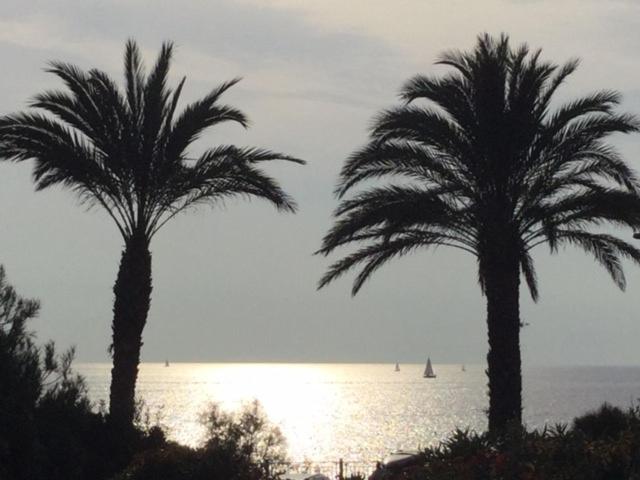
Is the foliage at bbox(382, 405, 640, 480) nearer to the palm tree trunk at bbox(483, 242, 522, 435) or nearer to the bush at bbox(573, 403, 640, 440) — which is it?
the palm tree trunk at bbox(483, 242, 522, 435)

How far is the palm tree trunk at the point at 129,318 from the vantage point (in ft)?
84.2

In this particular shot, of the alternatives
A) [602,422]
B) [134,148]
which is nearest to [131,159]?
[134,148]

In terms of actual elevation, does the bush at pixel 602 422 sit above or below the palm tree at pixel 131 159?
below

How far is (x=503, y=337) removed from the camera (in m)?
25.5

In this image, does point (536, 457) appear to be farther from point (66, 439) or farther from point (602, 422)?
point (602, 422)

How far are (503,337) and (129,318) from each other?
8.66 meters

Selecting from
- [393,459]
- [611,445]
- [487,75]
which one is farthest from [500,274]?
[393,459]

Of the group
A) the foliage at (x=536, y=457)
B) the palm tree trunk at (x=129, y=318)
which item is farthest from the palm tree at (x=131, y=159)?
the foliage at (x=536, y=457)

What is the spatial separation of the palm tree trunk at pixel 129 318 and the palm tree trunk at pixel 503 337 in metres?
8.06

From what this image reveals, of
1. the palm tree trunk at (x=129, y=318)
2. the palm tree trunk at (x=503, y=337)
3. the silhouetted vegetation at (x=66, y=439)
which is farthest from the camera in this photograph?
the palm tree trunk at (x=129, y=318)

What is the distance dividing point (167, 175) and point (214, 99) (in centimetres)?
223

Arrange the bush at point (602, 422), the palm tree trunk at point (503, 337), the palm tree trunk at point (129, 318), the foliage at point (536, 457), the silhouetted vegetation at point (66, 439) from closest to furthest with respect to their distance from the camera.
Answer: the foliage at point (536, 457) < the silhouetted vegetation at point (66, 439) < the palm tree trunk at point (503, 337) < the palm tree trunk at point (129, 318) < the bush at point (602, 422)

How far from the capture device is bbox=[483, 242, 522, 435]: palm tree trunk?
82.9 ft

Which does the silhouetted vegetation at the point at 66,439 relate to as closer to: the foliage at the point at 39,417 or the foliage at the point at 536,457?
the foliage at the point at 39,417
